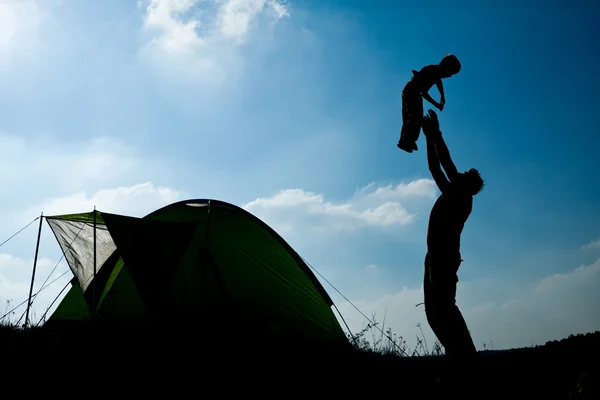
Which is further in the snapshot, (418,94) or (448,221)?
(418,94)

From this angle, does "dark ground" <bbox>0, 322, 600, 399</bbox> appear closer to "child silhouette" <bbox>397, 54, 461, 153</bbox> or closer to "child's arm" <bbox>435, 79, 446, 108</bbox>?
"child silhouette" <bbox>397, 54, 461, 153</bbox>

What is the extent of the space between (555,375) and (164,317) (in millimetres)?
5549

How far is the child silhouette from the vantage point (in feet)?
14.4

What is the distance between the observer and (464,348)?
388 cm

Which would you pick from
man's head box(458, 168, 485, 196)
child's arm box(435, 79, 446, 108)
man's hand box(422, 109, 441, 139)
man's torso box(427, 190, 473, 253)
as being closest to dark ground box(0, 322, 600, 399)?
man's torso box(427, 190, 473, 253)

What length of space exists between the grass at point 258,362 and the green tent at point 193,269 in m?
0.41

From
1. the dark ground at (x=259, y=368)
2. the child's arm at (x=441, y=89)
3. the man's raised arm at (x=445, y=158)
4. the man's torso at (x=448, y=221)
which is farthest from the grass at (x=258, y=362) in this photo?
the child's arm at (x=441, y=89)

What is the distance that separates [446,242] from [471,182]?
0.64 metres

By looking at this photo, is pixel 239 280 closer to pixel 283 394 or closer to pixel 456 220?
pixel 283 394

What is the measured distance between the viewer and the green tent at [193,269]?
7.65 m

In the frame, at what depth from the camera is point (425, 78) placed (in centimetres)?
454

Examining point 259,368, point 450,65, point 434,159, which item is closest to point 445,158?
point 434,159

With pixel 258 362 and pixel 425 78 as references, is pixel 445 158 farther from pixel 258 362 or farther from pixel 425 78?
pixel 258 362

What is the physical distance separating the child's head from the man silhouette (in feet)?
1.56
